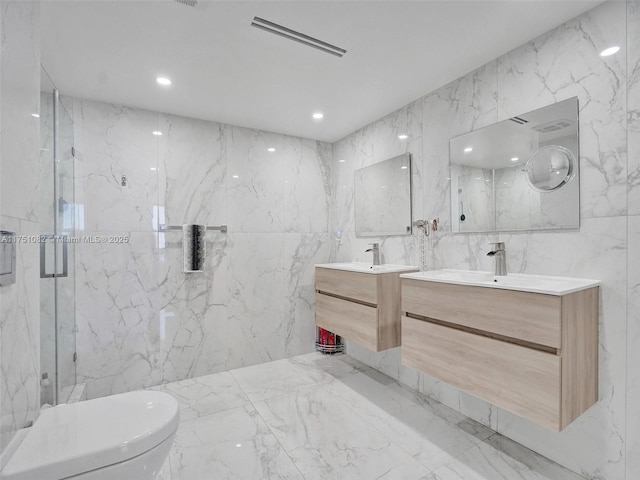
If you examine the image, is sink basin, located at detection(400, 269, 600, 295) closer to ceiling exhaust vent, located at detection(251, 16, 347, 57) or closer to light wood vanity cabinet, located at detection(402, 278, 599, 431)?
light wood vanity cabinet, located at detection(402, 278, 599, 431)

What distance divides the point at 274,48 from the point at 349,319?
6.15 ft

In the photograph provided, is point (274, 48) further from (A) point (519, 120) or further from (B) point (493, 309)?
(B) point (493, 309)

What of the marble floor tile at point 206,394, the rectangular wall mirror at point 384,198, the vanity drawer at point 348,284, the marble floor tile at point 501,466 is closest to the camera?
the marble floor tile at point 501,466

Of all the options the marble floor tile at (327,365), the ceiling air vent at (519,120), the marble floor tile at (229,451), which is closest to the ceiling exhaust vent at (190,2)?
the ceiling air vent at (519,120)

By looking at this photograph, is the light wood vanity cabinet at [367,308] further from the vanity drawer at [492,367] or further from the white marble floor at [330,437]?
the white marble floor at [330,437]

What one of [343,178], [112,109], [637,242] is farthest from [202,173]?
[637,242]

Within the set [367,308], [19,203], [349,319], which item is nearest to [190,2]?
[19,203]

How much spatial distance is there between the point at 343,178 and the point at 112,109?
2013 mm

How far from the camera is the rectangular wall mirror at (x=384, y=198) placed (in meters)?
2.51

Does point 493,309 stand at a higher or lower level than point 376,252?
lower

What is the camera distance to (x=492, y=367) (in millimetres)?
1486

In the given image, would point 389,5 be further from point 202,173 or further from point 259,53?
point 202,173

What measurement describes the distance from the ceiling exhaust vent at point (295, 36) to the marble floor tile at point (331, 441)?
2.20m

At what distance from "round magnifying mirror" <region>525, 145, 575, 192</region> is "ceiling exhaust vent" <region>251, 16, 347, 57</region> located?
1.20 meters
